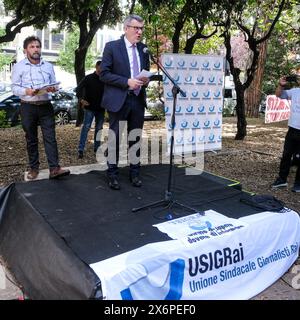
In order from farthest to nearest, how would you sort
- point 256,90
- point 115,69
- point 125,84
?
point 256,90 < point 115,69 < point 125,84

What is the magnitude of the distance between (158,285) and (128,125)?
2065mm

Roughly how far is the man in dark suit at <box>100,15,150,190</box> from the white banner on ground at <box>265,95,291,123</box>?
8.42m

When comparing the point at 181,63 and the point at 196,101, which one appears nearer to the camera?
the point at 181,63

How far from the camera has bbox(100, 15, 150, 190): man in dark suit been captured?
4008 mm

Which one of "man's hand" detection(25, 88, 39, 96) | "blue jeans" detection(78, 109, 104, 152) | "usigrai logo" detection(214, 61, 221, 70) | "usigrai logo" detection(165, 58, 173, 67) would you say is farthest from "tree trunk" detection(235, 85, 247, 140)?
"man's hand" detection(25, 88, 39, 96)

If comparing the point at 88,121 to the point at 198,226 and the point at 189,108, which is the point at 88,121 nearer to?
the point at 189,108

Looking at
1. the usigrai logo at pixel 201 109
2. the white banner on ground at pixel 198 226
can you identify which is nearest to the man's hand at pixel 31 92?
the white banner on ground at pixel 198 226

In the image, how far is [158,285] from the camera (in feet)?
9.32

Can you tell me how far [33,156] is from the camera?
4855mm

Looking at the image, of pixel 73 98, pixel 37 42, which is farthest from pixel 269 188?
pixel 73 98

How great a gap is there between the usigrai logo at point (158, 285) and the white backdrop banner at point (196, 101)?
400 centimetres

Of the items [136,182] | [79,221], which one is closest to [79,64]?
[136,182]

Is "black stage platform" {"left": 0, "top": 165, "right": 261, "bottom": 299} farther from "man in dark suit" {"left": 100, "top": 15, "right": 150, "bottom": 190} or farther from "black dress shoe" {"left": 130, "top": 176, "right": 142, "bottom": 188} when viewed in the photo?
"man in dark suit" {"left": 100, "top": 15, "right": 150, "bottom": 190}

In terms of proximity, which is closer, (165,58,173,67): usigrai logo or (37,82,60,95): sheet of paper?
(37,82,60,95): sheet of paper
